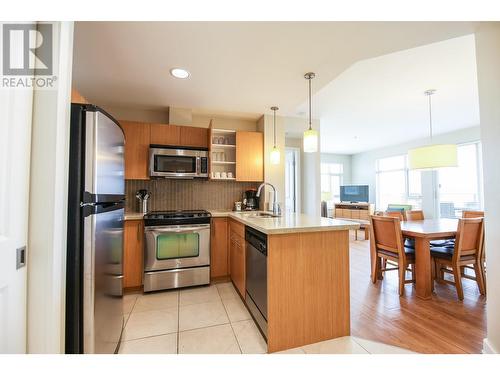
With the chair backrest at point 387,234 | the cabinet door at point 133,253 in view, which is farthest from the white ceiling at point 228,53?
the chair backrest at point 387,234

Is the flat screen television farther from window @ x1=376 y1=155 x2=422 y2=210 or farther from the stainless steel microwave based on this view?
the stainless steel microwave

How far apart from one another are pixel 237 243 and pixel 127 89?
2262 mm

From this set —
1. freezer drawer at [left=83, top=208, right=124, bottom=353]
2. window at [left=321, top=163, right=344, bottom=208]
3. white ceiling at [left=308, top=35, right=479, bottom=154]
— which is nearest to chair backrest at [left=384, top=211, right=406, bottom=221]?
white ceiling at [left=308, top=35, right=479, bottom=154]

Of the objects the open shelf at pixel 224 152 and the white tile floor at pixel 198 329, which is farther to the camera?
the open shelf at pixel 224 152

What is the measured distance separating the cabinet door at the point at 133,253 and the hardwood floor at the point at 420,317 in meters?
2.34

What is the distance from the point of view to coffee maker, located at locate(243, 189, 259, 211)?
3391 mm

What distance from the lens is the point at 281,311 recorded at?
1.56 meters

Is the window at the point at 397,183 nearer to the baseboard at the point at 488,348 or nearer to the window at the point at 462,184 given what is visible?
the window at the point at 462,184

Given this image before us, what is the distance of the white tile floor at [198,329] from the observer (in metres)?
1.57

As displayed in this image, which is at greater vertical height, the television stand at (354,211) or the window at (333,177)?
the window at (333,177)

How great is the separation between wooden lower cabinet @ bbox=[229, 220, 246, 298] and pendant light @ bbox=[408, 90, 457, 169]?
2763 mm

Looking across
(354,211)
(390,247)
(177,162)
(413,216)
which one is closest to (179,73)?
(177,162)

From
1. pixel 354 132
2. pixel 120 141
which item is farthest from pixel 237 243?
pixel 354 132

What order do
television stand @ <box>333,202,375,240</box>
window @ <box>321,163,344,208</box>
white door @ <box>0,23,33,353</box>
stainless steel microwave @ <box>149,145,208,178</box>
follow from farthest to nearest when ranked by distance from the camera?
window @ <box>321,163,344,208</box>
television stand @ <box>333,202,375,240</box>
stainless steel microwave @ <box>149,145,208,178</box>
white door @ <box>0,23,33,353</box>
